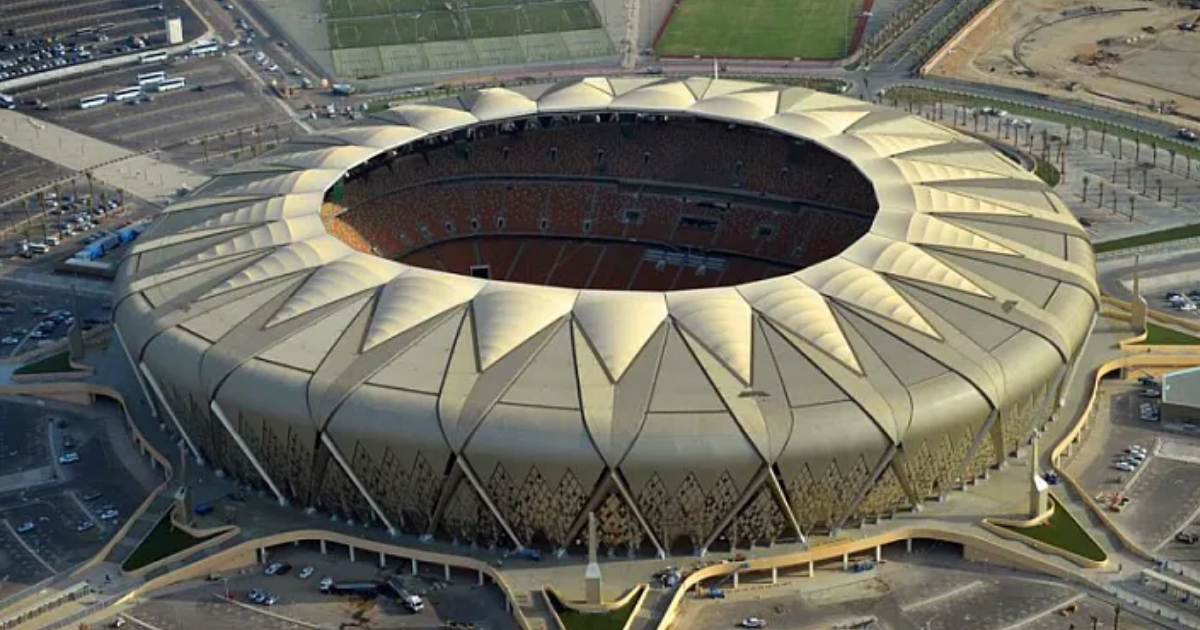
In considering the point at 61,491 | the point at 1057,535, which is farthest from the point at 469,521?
the point at 1057,535

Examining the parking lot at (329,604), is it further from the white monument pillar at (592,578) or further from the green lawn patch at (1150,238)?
the green lawn patch at (1150,238)

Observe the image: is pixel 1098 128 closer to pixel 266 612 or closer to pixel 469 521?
pixel 469 521

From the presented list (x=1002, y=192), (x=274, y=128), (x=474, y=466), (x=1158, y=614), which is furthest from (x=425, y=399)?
(x=274, y=128)

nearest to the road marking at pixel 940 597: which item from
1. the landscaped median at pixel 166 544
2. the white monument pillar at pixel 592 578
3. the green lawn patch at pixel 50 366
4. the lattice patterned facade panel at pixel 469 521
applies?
the white monument pillar at pixel 592 578

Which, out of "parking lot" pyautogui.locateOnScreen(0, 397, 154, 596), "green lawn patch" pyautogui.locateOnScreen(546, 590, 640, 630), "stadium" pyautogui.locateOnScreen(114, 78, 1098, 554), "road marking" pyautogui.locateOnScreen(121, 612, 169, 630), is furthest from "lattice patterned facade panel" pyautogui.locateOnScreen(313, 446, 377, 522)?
"green lawn patch" pyautogui.locateOnScreen(546, 590, 640, 630)

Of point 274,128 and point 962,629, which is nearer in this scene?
point 962,629

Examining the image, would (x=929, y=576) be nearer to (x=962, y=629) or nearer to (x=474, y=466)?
(x=962, y=629)
